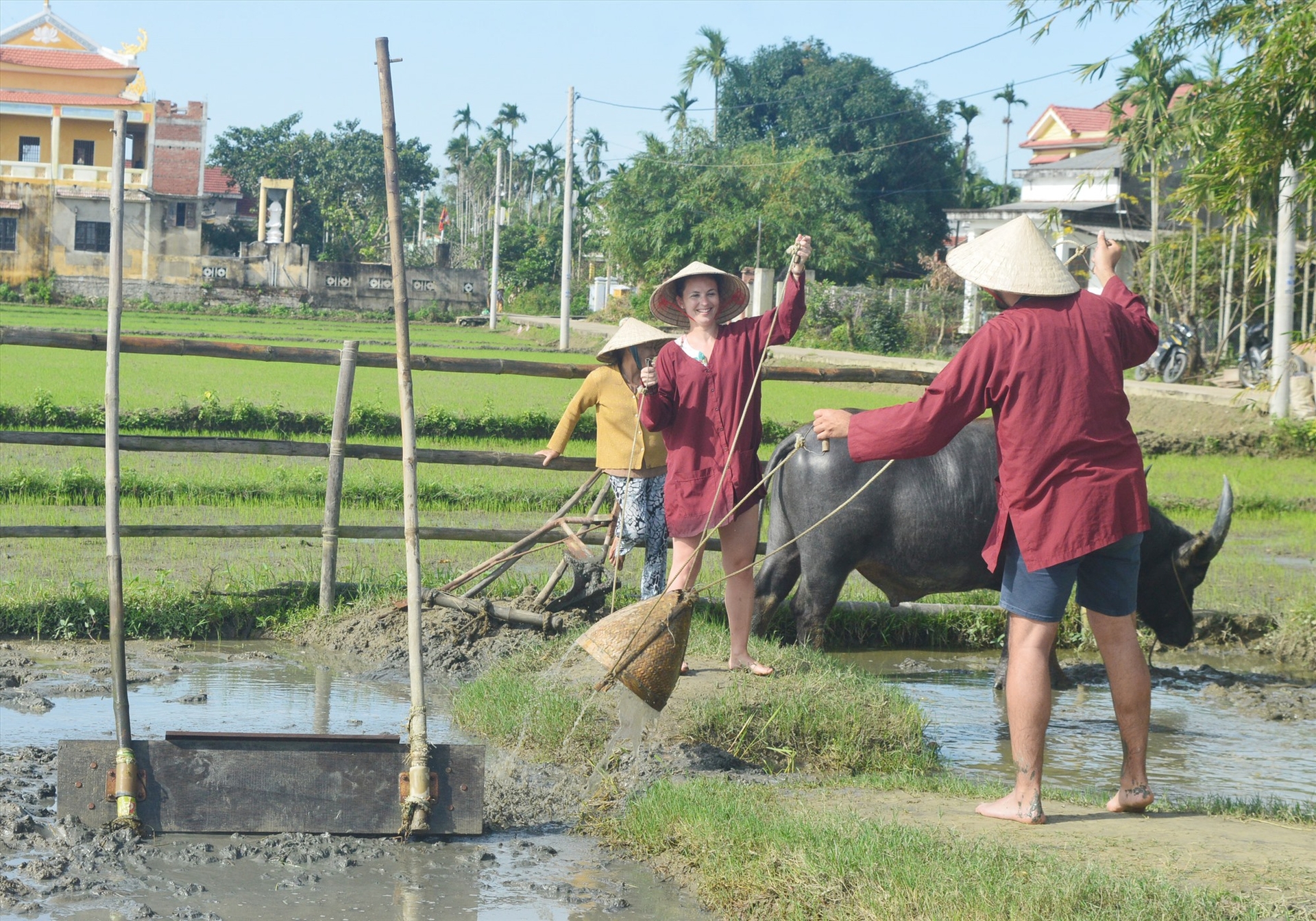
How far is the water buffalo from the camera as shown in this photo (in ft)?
19.9

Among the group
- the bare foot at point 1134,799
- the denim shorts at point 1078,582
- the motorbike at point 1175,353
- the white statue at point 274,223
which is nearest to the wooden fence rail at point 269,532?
the denim shorts at point 1078,582

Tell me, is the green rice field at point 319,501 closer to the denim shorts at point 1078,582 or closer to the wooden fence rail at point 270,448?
the wooden fence rail at point 270,448

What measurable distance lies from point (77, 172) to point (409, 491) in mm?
43256

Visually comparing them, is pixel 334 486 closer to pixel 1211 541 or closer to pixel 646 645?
pixel 646 645

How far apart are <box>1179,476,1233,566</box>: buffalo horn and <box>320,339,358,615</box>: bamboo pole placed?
4142 mm

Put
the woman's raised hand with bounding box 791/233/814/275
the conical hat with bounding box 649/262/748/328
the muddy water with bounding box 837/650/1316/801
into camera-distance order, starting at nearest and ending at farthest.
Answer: the woman's raised hand with bounding box 791/233/814/275 < the muddy water with bounding box 837/650/1316/801 < the conical hat with bounding box 649/262/748/328

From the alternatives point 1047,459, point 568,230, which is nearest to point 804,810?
point 1047,459

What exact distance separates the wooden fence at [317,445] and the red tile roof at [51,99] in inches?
1542

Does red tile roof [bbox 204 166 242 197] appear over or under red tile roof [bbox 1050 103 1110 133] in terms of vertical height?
under

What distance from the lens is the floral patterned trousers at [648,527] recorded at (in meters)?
5.91

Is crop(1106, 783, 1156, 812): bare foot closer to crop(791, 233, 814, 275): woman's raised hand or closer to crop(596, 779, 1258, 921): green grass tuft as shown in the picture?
crop(596, 779, 1258, 921): green grass tuft

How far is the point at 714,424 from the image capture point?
518 centimetres

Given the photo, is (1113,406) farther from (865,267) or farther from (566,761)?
(865,267)

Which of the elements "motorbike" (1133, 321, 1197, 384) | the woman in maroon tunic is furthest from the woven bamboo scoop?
"motorbike" (1133, 321, 1197, 384)
